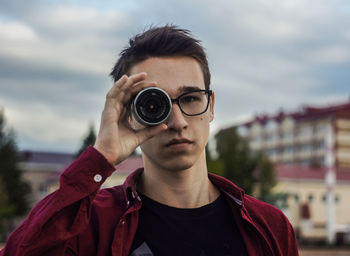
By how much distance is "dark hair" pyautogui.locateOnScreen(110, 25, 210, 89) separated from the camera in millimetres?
2814

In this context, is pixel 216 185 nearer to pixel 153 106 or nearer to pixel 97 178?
pixel 153 106

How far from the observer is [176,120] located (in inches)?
104

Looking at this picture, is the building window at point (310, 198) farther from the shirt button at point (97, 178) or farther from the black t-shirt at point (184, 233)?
the shirt button at point (97, 178)

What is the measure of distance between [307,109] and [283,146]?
24.2 feet

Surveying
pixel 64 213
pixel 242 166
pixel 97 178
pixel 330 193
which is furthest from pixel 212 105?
pixel 330 193

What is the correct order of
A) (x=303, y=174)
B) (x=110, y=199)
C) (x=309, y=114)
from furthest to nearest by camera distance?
(x=309, y=114), (x=303, y=174), (x=110, y=199)

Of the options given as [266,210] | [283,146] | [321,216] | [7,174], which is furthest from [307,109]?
[266,210]

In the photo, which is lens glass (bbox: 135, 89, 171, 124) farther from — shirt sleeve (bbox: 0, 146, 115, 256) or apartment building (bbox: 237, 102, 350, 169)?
apartment building (bbox: 237, 102, 350, 169)

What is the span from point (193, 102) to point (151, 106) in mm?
272

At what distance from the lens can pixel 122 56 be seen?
298 centimetres

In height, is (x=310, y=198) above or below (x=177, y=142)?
below

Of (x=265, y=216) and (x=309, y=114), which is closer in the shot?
(x=265, y=216)

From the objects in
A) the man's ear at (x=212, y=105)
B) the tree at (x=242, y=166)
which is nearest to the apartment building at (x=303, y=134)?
the tree at (x=242, y=166)

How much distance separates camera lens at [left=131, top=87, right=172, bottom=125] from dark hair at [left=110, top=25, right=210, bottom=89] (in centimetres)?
31
